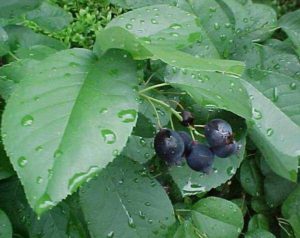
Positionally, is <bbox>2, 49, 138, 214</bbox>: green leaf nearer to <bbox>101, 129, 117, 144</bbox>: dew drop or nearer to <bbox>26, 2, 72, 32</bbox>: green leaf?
<bbox>101, 129, 117, 144</bbox>: dew drop

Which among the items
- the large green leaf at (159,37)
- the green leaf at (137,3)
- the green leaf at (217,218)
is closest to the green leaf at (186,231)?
the green leaf at (217,218)

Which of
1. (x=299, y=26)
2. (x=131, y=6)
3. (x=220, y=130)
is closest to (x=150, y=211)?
(x=220, y=130)

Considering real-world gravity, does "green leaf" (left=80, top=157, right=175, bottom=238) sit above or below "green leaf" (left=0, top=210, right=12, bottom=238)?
above

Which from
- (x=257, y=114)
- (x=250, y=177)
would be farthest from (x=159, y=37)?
(x=250, y=177)

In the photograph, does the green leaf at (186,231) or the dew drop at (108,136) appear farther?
the green leaf at (186,231)

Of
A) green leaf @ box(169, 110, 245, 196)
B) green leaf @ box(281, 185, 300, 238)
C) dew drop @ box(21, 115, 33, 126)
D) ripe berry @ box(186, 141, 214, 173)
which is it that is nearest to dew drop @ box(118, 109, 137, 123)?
dew drop @ box(21, 115, 33, 126)

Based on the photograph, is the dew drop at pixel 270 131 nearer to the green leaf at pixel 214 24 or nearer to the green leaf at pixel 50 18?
the green leaf at pixel 214 24

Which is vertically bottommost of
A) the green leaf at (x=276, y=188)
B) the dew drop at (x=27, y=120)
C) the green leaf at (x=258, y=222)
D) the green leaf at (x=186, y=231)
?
the green leaf at (x=258, y=222)
